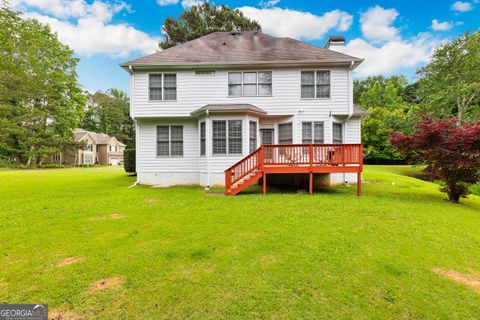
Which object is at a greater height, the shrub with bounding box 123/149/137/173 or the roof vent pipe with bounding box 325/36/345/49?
the roof vent pipe with bounding box 325/36/345/49

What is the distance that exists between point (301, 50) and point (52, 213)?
12392 millimetres

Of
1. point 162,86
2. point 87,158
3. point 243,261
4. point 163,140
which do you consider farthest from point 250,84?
point 87,158

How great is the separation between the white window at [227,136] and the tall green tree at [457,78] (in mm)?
21805

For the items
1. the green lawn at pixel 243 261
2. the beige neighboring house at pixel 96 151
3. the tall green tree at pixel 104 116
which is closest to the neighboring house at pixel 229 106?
the green lawn at pixel 243 261

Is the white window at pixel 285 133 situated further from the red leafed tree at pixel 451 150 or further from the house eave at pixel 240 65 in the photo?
the red leafed tree at pixel 451 150

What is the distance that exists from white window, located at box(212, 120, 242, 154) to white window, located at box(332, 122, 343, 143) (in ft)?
16.0

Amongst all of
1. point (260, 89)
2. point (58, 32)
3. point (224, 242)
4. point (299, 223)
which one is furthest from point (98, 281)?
point (58, 32)

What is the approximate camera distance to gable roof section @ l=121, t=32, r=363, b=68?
1098 centimetres

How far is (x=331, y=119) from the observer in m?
11.1

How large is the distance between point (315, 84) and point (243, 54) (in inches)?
156

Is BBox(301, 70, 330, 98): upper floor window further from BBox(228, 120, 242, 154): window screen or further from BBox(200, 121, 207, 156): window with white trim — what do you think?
BBox(200, 121, 207, 156): window with white trim

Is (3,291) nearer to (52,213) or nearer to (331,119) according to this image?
(52,213)

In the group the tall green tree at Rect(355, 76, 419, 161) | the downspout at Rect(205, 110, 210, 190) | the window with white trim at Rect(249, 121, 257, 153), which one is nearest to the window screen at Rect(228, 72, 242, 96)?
the window with white trim at Rect(249, 121, 257, 153)

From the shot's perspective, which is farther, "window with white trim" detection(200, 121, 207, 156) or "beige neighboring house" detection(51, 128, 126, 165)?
"beige neighboring house" detection(51, 128, 126, 165)
